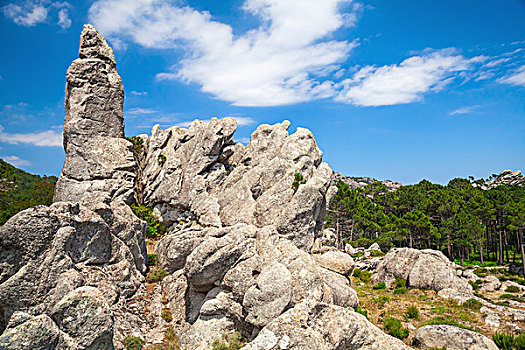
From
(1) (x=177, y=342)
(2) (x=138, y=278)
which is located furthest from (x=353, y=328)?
(2) (x=138, y=278)

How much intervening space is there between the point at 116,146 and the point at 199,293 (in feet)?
77.7

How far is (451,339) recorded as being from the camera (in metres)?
23.3

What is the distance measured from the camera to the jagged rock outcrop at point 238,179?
1513 inches

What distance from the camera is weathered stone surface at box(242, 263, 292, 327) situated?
1948cm

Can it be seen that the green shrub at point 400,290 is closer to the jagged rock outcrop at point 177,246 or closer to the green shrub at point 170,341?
the jagged rock outcrop at point 177,246

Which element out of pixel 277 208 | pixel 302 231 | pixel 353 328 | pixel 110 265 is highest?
pixel 277 208

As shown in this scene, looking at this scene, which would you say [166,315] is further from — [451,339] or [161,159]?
[161,159]

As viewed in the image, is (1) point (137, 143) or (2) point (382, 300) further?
(1) point (137, 143)

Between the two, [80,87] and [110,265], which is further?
[80,87]

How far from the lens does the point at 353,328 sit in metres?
18.1

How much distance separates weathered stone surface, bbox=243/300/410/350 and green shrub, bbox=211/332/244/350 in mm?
4355

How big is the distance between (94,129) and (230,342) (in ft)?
101

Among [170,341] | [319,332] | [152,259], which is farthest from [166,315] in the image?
[319,332]

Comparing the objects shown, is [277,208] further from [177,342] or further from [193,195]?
[177,342]
